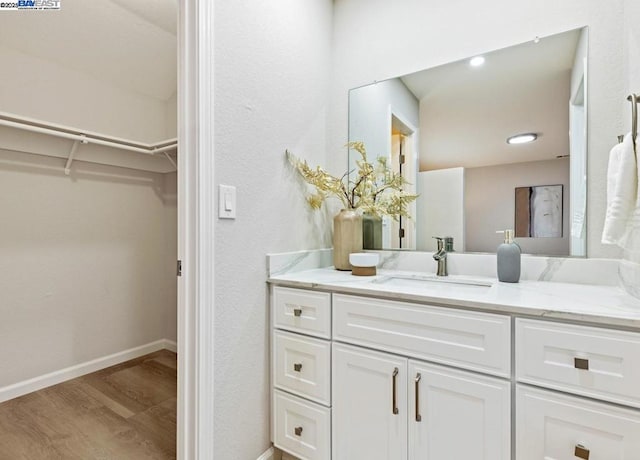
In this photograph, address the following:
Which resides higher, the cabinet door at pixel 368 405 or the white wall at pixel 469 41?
the white wall at pixel 469 41

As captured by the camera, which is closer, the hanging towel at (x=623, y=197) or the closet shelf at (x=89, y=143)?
the hanging towel at (x=623, y=197)

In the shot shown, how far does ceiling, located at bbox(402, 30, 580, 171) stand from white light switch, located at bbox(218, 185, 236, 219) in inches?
39.8

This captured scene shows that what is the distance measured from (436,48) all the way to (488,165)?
2.17 feet

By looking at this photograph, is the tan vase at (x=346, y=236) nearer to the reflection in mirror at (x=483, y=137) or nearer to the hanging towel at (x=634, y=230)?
the reflection in mirror at (x=483, y=137)

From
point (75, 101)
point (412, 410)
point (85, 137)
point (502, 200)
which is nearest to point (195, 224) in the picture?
point (412, 410)

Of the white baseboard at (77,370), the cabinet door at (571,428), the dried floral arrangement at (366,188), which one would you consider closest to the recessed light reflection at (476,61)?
the dried floral arrangement at (366,188)

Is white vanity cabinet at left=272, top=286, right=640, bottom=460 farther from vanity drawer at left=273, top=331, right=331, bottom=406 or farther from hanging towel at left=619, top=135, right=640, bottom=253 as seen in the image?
hanging towel at left=619, top=135, right=640, bottom=253

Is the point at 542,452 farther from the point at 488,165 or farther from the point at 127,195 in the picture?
the point at 127,195

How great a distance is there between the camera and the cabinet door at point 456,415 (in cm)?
96

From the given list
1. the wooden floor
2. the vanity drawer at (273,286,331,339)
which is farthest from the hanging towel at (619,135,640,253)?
the wooden floor

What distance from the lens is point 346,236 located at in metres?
1.69

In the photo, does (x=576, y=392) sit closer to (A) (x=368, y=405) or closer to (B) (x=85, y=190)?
(A) (x=368, y=405)

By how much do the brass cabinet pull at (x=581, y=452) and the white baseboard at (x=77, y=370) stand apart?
2796 mm

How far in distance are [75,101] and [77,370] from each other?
1934 mm
